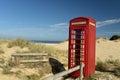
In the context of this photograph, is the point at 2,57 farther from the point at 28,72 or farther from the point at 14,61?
the point at 28,72

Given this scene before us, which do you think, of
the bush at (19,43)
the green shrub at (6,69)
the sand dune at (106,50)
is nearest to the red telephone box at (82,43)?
the green shrub at (6,69)

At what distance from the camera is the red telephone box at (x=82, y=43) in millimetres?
7746

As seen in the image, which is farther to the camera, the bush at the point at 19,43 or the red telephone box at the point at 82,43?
the bush at the point at 19,43

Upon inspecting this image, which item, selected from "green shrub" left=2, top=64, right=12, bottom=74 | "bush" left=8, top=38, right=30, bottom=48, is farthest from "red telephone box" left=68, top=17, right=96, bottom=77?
"bush" left=8, top=38, right=30, bottom=48

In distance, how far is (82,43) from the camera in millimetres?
7953

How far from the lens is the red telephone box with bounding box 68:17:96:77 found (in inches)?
305

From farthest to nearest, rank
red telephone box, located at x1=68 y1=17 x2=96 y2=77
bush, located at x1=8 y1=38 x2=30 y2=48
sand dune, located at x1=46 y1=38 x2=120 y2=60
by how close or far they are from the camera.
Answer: sand dune, located at x1=46 y1=38 x2=120 y2=60 → bush, located at x1=8 y1=38 x2=30 y2=48 → red telephone box, located at x1=68 y1=17 x2=96 y2=77

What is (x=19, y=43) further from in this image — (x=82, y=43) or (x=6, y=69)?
(x=82, y=43)

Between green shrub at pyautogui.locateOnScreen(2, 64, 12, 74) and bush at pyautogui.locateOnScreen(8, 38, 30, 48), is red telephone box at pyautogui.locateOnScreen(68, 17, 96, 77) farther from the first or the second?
bush at pyautogui.locateOnScreen(8, 38, 30, 48)

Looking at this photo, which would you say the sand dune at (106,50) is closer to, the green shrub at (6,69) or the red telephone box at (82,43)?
the red telephone box at (82,43)

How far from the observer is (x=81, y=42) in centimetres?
801

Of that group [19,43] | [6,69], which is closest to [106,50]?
[19,43]

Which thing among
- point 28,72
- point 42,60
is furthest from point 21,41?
point 28,72

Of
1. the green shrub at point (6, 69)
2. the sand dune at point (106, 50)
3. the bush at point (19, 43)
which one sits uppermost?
the bush at point (19, 43)
